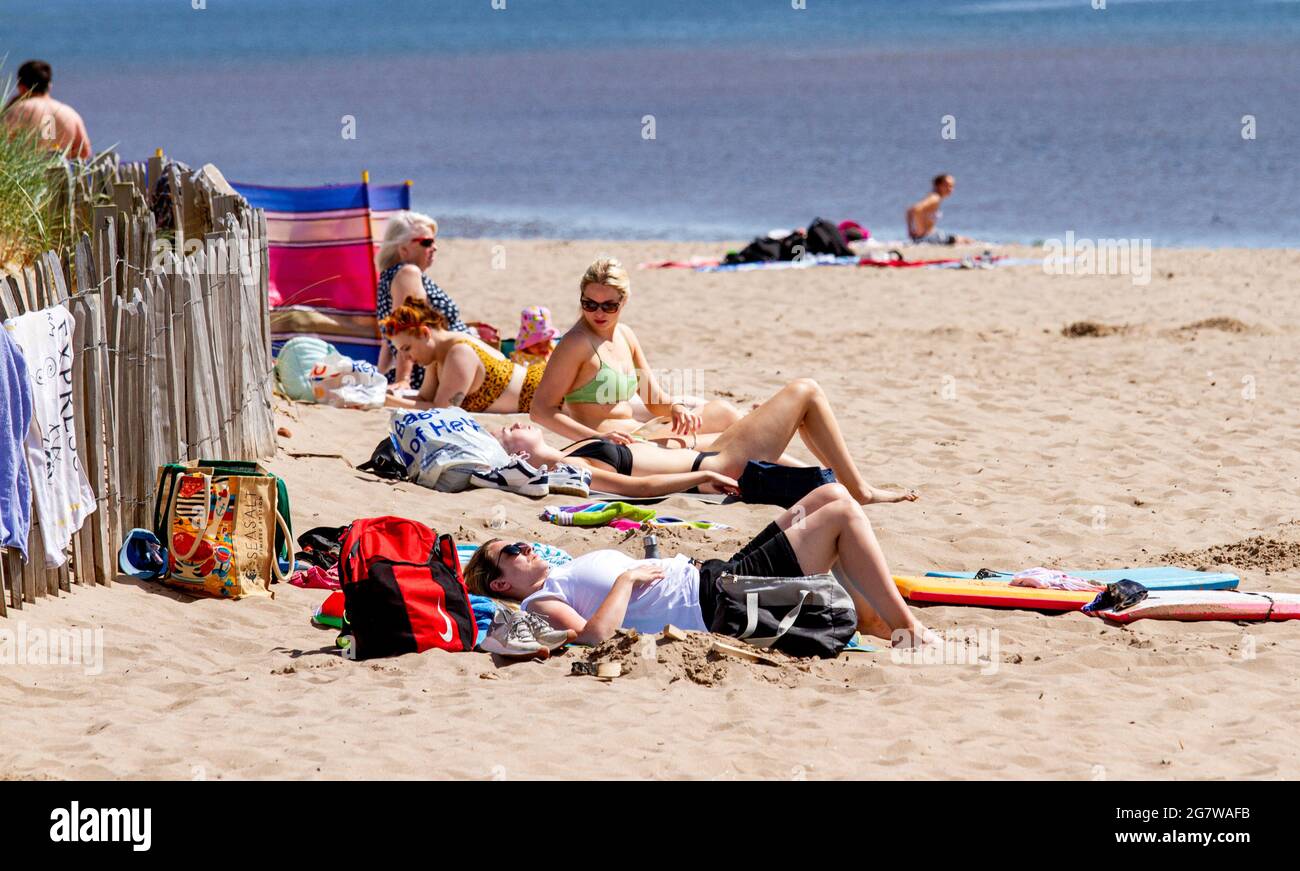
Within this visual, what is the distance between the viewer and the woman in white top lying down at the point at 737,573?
492 centimetres

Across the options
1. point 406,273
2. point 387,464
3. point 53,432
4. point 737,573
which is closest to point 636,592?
point 737,573

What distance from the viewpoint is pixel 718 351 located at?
1075 cm

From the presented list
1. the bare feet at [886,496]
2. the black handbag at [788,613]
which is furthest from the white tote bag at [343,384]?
the black handbag at [788,613]

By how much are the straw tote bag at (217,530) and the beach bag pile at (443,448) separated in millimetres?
1508

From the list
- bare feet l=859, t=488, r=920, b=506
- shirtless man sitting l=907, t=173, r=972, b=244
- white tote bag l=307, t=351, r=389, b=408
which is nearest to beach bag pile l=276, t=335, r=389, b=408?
white tote bag l=307, t=351, r=389, b=408

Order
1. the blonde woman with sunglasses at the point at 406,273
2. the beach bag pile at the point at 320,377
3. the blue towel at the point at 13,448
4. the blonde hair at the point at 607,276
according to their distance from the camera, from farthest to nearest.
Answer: the blonde woman with sunglasses at the point at 406,273 < the beach bag pile at the point at 320,377 < the blonde hair at the point at 607,276 < the blue towel at the point at 13,448

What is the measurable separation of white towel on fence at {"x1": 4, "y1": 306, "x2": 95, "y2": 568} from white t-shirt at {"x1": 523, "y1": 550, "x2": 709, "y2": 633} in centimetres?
154

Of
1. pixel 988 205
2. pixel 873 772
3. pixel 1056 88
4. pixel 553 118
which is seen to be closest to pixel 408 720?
pixel 873 772

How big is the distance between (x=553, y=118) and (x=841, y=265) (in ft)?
73.0

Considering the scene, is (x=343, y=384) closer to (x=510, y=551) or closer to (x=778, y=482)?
(x=778, y=482)

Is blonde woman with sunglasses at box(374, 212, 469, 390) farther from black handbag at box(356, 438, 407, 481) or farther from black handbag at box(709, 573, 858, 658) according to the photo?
black handbag at box(709, 573, 858, 658)

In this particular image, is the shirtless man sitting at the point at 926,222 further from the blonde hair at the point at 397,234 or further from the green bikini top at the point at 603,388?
the green bikini top at the point at 603,388

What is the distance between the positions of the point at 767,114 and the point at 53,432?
3072 centimetres
